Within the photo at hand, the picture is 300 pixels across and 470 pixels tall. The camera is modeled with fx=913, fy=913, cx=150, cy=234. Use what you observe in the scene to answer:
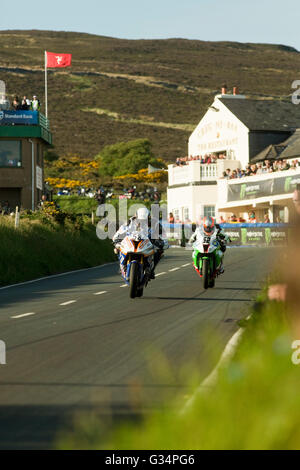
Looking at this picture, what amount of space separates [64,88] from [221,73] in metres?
38.6

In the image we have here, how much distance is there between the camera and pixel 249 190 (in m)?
59.8

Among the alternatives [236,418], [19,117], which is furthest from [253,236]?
[236,418]

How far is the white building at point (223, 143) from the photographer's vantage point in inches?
2650

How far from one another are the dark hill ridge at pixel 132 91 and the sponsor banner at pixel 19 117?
78.0m

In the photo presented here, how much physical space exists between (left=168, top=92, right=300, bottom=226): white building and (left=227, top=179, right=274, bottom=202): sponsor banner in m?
1.20

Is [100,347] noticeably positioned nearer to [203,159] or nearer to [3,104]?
[3,104]

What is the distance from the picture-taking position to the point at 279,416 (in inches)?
163

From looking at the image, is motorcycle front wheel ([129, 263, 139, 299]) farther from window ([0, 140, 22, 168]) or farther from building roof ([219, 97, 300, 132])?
building roof ([219, 97, 300, 132])

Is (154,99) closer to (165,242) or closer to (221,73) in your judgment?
(221,73)

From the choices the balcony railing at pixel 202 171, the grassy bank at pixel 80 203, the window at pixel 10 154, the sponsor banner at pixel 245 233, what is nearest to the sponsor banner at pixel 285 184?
the sponsor banner at pixel 245 233

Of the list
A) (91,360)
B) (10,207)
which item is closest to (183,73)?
(10,207)

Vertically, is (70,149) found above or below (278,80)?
below

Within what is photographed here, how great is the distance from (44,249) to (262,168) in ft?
106

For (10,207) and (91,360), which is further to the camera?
(10,207)
